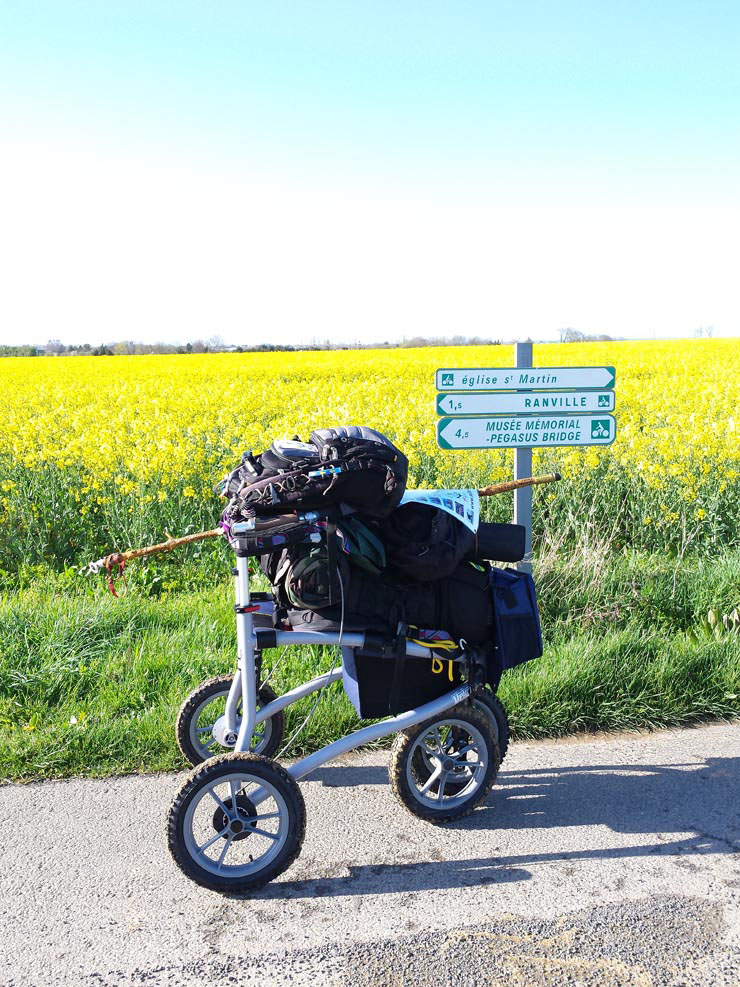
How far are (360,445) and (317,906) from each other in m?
1.47

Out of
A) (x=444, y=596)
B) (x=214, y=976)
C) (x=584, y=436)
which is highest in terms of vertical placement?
(x=584, y=436)

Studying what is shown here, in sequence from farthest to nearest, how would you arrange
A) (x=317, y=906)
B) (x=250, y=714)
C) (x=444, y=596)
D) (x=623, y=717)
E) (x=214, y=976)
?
(x=623, y=717), (x=444, y=596), (x=250, y=714), (x=317, y=906), (x=214, y=976)

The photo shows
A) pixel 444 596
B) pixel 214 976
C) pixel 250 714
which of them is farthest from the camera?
pixel 444 596

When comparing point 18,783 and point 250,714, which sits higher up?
point 250,714

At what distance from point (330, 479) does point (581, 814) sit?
1.66m

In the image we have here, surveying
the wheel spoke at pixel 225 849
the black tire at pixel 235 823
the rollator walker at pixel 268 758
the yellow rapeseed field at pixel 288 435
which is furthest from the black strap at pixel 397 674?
the yellow rapeseed field at pixel 288 435

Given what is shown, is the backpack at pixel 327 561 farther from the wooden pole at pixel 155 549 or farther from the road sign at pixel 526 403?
the road sign at pixel 526 403

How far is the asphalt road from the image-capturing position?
2.59 meters

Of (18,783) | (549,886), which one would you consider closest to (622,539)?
(549,886)

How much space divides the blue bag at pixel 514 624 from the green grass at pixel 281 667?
91cm

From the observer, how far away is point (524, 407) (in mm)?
4727

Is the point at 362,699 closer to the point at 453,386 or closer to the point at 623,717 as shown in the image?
the point at 623,717

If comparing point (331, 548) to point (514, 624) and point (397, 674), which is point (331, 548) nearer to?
point (397, 674)

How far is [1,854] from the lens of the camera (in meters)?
3.15
